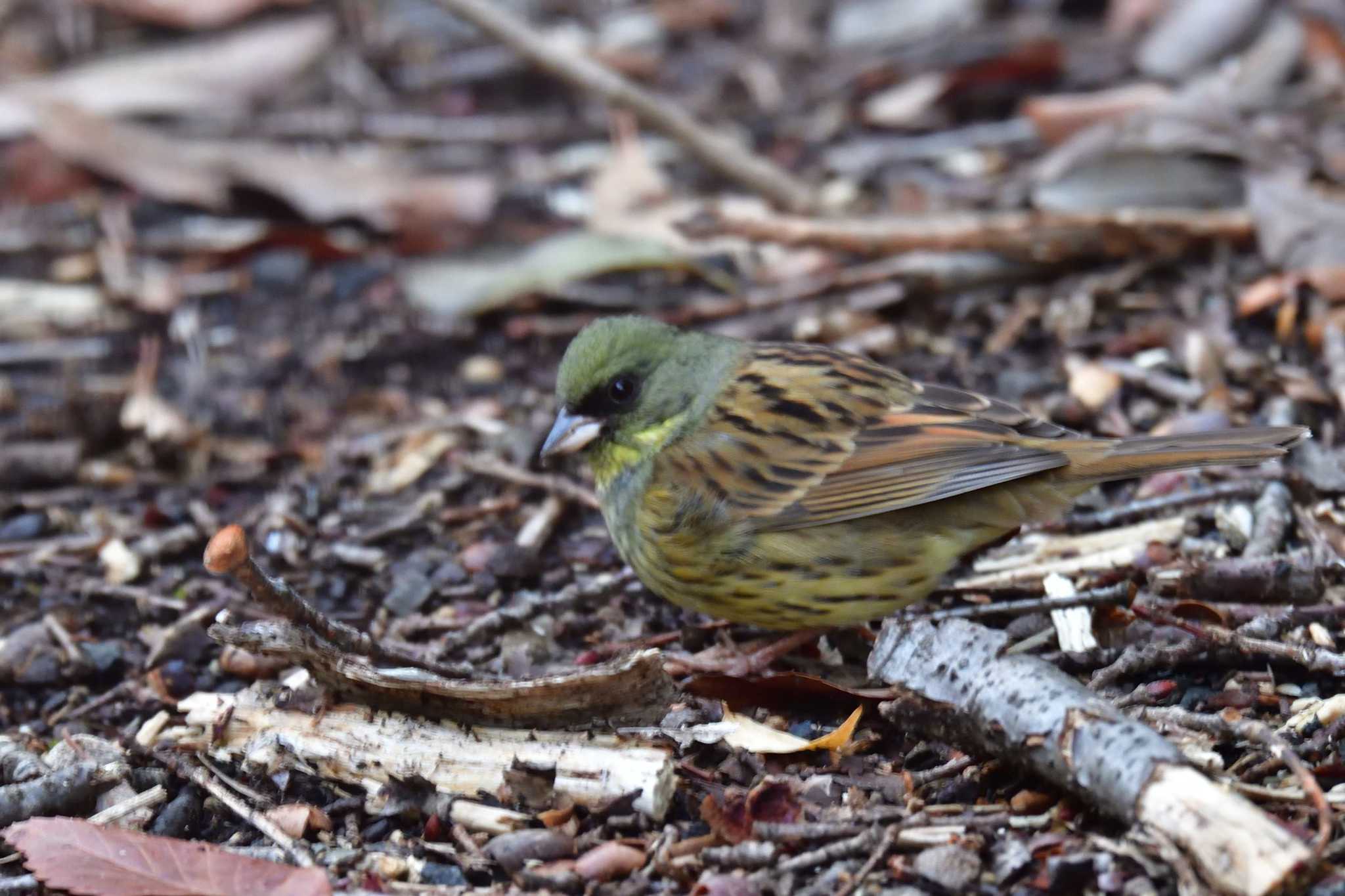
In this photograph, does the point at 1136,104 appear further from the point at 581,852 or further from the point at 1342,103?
the point at 581,852

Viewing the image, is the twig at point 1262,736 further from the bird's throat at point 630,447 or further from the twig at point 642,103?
the twig at point 642,103

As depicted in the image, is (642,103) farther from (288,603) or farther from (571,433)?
(288,603)

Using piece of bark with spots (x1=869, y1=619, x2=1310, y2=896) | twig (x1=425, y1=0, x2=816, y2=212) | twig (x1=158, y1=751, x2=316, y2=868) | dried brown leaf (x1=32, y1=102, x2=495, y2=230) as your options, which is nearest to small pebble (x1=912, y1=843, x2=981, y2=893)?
piece of bark with spots (x1=869, y1=619, x2=1310, y2=896)

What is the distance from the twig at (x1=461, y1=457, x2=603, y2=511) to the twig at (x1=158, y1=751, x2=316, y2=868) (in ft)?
5.42

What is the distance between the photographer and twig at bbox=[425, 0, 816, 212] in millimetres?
6711

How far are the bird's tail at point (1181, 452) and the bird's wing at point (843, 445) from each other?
0.33ft

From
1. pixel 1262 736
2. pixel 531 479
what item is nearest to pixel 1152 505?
pixel 1262 736

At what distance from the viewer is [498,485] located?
5312mm

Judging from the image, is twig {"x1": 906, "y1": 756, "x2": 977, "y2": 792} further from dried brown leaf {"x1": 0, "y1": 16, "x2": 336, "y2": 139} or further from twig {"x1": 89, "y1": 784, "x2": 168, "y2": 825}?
dried brown leaf {"x1": 0, "y1": 16, "x2": 336, "y2": 139}

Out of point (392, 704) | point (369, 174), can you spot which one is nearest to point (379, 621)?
point (392, 704)

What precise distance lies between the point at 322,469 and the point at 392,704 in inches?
75.7

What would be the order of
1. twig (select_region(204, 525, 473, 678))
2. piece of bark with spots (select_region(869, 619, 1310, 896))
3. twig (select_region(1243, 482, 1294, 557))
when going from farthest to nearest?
twig (select_region(1243, 482, 1294, 557)), twig (select_region(204, 525, 473, 678)), piece of bark with spots (select_region(869, 619, 1310, 896))

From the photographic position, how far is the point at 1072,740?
3.13m

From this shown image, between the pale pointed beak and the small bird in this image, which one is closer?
the small bird
